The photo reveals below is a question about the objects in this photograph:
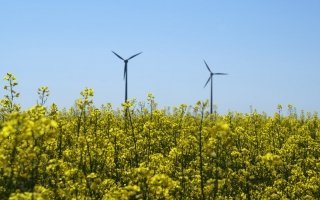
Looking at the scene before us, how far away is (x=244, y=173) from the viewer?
1215 centimetres

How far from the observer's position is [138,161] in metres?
13.0

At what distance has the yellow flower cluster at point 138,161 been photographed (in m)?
6.01

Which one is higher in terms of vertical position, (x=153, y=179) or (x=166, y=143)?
(x=166, y=143)

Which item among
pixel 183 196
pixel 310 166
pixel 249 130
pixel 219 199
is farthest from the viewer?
pixel 249 130

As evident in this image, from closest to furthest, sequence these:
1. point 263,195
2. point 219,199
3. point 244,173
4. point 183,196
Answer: point 219,199 → point 183,196 → point 263,195 → point 244,173

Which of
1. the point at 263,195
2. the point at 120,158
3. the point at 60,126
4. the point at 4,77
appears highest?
the point at 4,77

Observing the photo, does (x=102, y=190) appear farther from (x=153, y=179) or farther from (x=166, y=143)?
(x=166, y=143)

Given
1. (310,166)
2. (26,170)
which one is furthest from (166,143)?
(26,170)

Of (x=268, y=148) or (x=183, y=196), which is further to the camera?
(x=268, y=148)

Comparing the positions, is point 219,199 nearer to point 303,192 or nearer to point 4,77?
point 303,192

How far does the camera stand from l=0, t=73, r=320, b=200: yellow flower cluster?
601cm

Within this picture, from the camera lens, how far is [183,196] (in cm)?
973

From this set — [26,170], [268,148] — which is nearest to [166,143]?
[268,148]

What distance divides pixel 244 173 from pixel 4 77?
6.92 m
